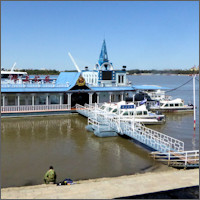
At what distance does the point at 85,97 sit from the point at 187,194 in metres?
28.2

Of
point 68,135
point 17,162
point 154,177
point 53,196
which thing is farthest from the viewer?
point 68,135

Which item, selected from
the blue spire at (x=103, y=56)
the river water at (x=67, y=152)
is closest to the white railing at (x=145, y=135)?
the river water at (x=67, y=152)

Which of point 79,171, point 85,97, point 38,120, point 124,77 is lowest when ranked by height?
point 79,171

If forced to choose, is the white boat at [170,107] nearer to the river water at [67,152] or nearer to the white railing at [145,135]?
the river water at [67,152]

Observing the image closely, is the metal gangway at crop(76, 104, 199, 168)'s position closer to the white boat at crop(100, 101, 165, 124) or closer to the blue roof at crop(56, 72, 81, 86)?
the white boat at crop(100, 101, 165, 124)

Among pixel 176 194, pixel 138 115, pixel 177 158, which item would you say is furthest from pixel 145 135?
pixel 138 115

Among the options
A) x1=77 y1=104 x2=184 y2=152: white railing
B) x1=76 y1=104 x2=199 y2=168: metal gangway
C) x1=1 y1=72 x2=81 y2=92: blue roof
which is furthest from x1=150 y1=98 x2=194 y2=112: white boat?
x1=76 y1=104 x2=199 y2=168: metal gangway

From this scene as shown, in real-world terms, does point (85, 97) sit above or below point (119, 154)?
above

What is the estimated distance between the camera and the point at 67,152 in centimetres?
1794

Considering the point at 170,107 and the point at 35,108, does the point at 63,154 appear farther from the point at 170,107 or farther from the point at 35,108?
the point at 170,107

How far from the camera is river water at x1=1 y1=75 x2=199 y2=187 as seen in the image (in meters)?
14.3

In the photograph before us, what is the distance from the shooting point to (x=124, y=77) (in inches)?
1496

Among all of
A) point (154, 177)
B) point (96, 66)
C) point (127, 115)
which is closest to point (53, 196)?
point (154, 177)

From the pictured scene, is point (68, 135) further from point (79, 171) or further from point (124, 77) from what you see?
point (124, 77)
